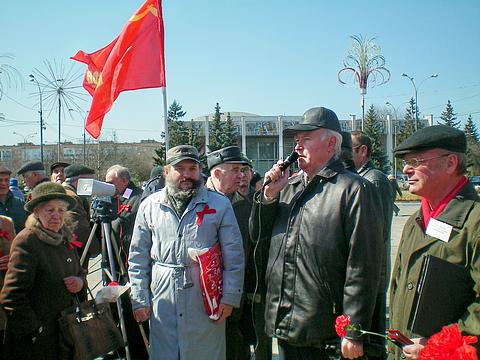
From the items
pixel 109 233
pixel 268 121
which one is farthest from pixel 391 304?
pixel 268 121

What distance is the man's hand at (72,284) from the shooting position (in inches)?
147

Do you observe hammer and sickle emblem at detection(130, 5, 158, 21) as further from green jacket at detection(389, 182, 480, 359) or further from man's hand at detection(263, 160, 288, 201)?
green jacket at detection(389, 182, 480, 359)

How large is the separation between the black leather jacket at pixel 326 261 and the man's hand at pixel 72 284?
1734 millimetres

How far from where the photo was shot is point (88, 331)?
3662 mm

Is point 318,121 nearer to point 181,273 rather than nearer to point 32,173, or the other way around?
point 181,273

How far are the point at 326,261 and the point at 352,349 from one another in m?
0.52

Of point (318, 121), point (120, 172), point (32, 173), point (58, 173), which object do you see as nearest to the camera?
point (318, 121)

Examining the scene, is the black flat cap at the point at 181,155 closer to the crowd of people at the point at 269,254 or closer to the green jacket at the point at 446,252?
the crowd of people at the point at 269,254

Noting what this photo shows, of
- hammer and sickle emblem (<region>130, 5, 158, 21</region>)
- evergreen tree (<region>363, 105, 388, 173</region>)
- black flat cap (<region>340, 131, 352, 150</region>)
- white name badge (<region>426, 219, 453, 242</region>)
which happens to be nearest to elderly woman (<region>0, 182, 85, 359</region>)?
black flat cap (<region>340, 131, 352, 150</region>)

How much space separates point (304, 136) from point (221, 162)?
Result: 140 cm

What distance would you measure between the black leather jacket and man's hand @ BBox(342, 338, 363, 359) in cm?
11

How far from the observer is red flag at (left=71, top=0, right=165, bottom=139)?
6316mm

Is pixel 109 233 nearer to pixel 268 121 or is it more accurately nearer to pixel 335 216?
pixel 335 216

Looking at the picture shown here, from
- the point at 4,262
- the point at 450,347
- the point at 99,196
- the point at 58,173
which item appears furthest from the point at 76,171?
the point at 450,347
